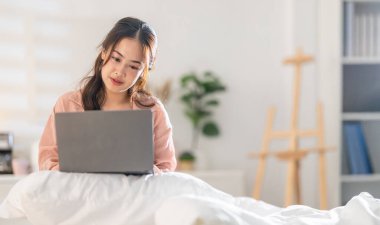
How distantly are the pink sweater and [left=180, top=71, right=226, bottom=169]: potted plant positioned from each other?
1.79 meters

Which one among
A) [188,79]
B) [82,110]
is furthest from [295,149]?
[82,110]

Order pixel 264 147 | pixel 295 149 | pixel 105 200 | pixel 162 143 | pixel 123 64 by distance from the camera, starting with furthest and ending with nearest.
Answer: pixel 264 147, pixel 295 149, pixel 162 143, pixel 123 64, pixel 105 200

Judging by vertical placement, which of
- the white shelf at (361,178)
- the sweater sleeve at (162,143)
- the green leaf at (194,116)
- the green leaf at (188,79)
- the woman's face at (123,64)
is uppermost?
the woman's face at (123,64)

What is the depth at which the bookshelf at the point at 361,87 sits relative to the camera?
3.59m

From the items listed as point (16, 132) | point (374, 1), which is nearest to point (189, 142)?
point (16, 132)

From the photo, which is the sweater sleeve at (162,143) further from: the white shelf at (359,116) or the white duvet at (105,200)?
the white shelf at (359,116)

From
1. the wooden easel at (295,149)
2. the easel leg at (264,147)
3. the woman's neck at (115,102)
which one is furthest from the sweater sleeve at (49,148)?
the easel leg at (264,147)

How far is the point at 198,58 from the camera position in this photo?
11.9 ft

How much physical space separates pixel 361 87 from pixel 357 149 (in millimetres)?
387

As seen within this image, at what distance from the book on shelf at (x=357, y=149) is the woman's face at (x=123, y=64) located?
7.48ft

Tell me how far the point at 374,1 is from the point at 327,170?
3.48 ft

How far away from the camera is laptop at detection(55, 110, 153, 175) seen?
129 centimetres

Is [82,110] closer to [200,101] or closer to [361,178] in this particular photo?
[200,101]

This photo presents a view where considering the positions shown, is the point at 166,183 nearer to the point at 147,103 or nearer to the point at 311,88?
the point at 147,103
